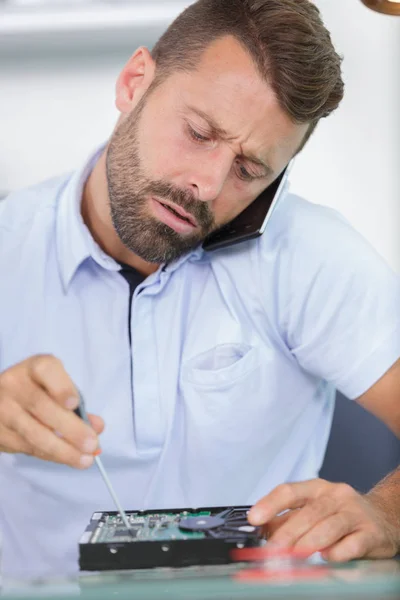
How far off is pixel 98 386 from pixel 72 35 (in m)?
0.63

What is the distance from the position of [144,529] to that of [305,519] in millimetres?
153

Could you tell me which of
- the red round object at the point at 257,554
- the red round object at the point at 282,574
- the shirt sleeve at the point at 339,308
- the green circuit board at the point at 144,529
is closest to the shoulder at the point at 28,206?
the shirt sleeve at the point at 339,308

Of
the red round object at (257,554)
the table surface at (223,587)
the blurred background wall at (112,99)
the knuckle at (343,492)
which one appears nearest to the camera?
the table surface at (223,587)

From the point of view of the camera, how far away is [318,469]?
3.75ft

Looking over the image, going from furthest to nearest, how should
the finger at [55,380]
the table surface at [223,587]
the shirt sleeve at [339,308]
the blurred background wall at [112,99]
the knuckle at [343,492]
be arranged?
the blurred background wall at [112,99] < the shirt sleeve at [339,308] < the knuckle at [343,492] < the finger at [55,380] < the table surface at [223,587]

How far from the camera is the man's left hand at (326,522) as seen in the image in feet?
2.04

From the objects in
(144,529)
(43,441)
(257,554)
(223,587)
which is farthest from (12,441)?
(223,587)

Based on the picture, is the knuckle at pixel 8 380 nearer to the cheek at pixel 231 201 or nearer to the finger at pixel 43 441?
the finger at pixel 43 441

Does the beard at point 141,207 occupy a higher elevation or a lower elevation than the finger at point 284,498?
higher

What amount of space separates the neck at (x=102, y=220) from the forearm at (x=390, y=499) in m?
0.45

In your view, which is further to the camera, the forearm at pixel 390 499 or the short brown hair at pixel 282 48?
the short brown hair at pixel 282 48

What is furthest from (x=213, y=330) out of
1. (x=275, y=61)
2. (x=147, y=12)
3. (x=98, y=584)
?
(x=98, y=584)

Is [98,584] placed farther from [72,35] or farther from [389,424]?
[72,35]

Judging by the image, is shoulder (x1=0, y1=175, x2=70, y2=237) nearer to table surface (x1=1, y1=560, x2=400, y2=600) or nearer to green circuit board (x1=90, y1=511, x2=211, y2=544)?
green circuit board (x1=90, y1=511, x2=211, y2=544)
